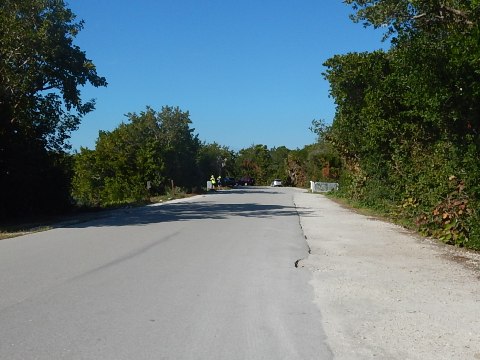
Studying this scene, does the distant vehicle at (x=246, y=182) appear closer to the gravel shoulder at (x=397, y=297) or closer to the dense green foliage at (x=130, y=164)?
the dense green foliage at (x=130, y=164)

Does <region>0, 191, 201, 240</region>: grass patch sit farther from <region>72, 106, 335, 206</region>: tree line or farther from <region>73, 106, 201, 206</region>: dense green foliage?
<region>73, 106, 201, 206</region>: dense green foliage

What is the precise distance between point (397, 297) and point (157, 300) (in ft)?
11.1

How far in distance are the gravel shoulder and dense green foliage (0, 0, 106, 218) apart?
12937 millimetres

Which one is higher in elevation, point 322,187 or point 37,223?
point 322,187

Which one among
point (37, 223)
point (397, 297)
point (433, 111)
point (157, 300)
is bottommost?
point (397, 297)

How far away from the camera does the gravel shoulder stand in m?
5.48

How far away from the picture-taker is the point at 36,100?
23.6 m

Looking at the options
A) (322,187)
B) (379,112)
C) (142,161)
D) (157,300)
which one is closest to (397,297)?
(157,300)

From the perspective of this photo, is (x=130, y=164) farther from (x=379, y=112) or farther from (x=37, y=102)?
(x=379, y=112)

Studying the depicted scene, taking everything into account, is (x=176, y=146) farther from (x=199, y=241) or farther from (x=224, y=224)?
(x=199, y=241)

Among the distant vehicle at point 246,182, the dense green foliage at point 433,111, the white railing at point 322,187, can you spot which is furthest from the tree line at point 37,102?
the distant vehicle at point 246,182

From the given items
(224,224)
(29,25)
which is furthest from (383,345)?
(29,25)

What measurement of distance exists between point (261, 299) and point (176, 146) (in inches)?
1784

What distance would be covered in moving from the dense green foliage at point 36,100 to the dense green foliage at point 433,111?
12.6 m
